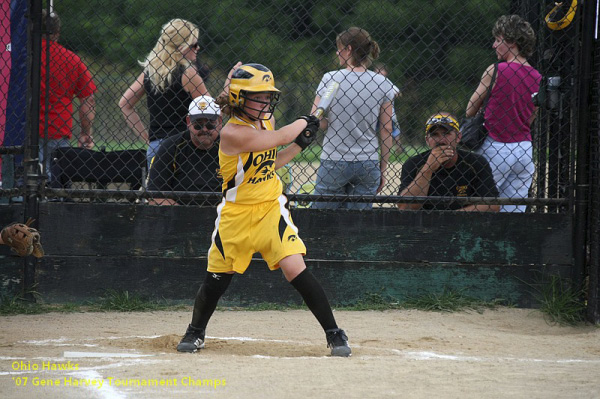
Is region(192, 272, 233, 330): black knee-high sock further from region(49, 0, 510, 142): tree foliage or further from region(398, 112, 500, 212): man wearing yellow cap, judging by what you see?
region(49, 0, 510, 142): tree foliage

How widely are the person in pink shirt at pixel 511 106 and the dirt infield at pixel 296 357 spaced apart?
42.4 inches

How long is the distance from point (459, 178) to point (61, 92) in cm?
323

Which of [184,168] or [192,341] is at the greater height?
[184,168]

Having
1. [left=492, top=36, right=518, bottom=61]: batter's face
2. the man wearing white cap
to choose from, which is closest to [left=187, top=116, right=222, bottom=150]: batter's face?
the man wearing white cap

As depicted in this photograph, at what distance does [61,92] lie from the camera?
6.34 metres

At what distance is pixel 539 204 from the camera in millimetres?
5734

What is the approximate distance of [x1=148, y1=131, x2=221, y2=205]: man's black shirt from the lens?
5.89 meters

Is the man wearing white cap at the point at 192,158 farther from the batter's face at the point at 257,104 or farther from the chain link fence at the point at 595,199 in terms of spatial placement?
the chain link fence at the point at 595,199

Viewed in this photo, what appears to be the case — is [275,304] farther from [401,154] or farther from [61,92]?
[401,154]

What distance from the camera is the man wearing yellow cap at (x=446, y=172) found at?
599 centimetres

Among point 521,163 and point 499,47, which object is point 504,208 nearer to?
point 521,163

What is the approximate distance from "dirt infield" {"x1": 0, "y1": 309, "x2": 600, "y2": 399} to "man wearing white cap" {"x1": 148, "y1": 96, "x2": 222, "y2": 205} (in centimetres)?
96

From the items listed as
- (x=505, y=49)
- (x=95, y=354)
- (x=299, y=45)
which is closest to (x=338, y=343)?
(x=95, y=354)

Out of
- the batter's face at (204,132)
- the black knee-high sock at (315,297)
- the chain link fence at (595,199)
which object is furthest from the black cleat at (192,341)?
the chain link fence at (595,199)
